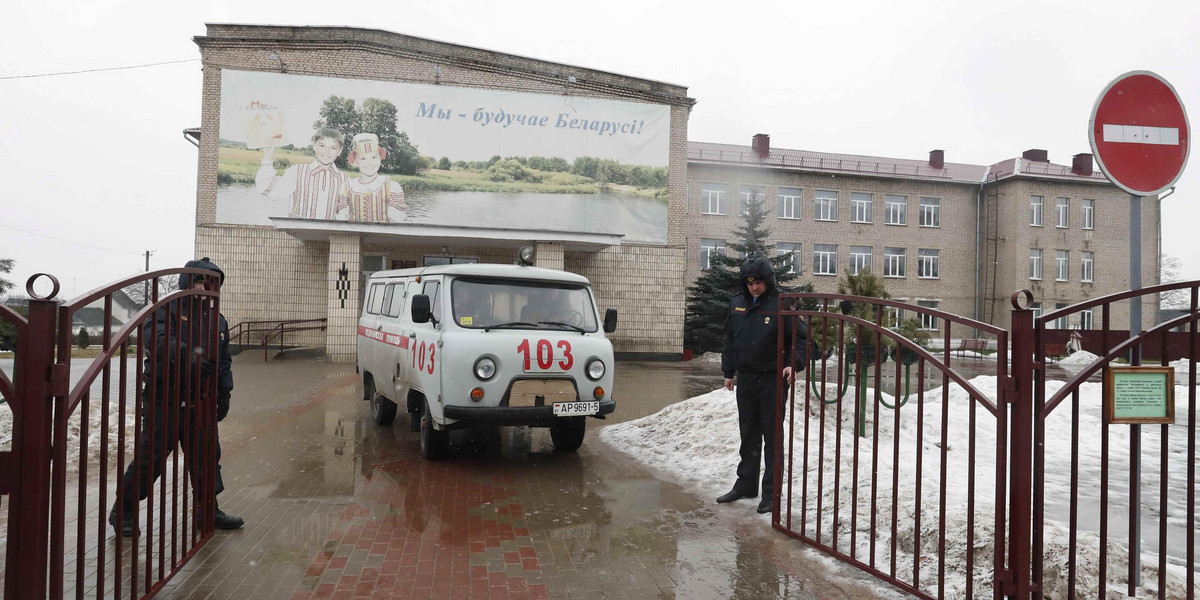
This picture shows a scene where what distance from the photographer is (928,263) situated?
3894 centimetres

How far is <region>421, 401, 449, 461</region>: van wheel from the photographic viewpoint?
7191mm

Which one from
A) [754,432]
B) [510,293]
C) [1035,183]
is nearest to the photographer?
[754,432]

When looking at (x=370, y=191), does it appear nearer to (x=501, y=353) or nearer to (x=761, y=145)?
(x=501, y=353)

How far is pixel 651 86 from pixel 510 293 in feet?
56.8

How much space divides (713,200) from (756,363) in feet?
105

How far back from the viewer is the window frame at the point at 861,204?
3819cm

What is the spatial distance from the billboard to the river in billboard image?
31 mm

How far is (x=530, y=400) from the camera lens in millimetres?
6801

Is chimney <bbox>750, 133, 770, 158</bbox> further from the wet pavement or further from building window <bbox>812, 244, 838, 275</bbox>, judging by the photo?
the wet pavement

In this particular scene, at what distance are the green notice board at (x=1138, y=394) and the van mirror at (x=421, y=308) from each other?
529cm

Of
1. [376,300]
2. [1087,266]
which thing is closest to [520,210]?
[376,300]

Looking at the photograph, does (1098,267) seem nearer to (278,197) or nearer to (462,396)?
(278,197)

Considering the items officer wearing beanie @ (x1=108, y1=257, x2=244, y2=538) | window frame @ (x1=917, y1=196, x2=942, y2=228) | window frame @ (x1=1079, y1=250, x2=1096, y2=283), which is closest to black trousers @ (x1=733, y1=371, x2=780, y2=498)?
officer wearing beanie @ (x1=108, y1=257, x2=244, y2=538)

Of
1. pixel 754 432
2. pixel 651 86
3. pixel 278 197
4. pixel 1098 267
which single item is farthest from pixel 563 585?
pixel 1098 267
